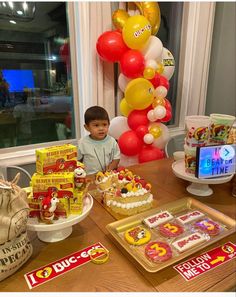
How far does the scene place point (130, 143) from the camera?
220cm

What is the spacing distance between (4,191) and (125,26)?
175 cm

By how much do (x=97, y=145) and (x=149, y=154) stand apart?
2.31 ft

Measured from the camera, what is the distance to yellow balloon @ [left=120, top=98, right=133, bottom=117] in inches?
89.6

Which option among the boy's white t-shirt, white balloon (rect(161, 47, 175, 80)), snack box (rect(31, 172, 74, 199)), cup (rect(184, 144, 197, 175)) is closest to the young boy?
the boy's white t-shirt

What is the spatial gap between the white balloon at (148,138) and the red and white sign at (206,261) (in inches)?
56.5

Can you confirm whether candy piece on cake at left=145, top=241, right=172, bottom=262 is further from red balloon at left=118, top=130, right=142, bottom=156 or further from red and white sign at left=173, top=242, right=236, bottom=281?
red balloon at left=118, top=130, right=142, bottom=156

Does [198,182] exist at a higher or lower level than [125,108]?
lower

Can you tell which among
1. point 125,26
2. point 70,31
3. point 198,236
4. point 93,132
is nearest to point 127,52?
point 125,26

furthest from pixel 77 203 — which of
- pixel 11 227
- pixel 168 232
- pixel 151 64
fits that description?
pixel 151 64

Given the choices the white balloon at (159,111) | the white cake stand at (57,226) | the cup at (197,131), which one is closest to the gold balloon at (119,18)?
the white balloon at (159,111)

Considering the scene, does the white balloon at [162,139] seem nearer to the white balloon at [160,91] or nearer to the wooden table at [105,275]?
the white balloon at [160,91]

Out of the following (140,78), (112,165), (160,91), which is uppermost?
(140,78)

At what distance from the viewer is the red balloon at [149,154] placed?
7.36 ft

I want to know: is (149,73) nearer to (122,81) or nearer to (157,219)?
(122,81)
